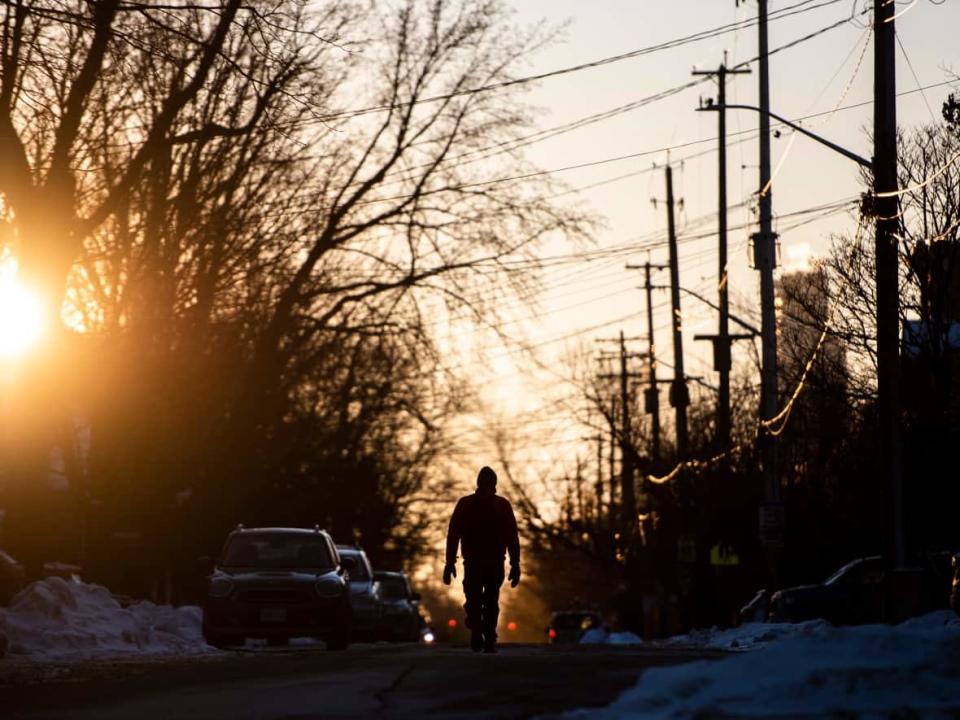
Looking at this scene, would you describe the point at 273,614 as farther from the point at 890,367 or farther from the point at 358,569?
the point at 358,569

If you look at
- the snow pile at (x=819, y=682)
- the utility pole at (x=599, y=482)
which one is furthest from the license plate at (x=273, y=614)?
the utility pole at (x=599, y=482)

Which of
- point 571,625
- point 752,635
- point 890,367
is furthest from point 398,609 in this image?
point 571,625

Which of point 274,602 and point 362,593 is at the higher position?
point 362,593

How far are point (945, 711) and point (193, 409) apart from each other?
3392cm

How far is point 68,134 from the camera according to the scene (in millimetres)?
26656

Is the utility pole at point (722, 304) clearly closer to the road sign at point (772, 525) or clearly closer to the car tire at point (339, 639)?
the road sign at point (772, 525)

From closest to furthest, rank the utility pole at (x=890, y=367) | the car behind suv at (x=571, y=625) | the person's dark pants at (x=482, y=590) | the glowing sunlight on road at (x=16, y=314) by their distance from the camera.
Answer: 1. the person's dark pants at (x=482, y=590)
2. the utility pole at (x=890, y=367)
3. the glowing sunlight on road at (x=16, y=314)
4. the car behind suv at (x=571, y=625)

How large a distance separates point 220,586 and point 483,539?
8.34 metres

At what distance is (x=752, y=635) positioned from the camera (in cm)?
2908

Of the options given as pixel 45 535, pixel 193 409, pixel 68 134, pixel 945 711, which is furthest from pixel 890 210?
pixel 193 409

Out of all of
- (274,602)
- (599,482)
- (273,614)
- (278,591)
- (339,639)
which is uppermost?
(599,482)

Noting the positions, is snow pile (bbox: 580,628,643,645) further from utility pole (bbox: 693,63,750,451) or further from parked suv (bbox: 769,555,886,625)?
parked suv (bbox: 769,555,886,625)

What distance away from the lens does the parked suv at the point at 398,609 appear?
42.6 metres

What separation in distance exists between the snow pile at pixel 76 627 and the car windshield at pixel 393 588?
47.1 ft
